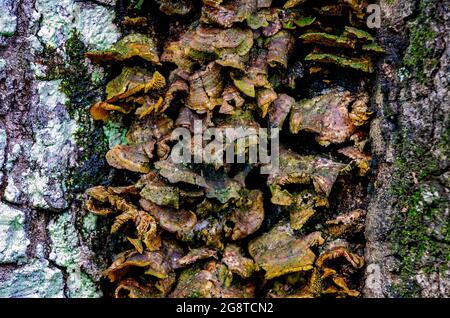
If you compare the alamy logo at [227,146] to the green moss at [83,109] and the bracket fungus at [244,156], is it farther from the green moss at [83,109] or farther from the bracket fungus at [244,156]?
the green moss at [83,109]

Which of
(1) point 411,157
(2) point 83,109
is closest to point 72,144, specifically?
(2) point 83,109

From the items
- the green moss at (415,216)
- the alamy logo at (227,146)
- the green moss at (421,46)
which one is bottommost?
the green moss at (415,216)

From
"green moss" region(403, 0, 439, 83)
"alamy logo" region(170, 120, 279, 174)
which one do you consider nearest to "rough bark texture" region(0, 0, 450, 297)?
"green moss" region(403, 0, 439, 83)

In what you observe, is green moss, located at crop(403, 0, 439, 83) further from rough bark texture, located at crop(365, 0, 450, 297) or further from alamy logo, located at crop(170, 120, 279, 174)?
alamy logo, located at crop(170, 120, 279, 174)

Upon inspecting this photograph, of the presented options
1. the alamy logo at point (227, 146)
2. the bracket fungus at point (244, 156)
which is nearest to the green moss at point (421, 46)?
the bracket fungus at point (244, 156)
